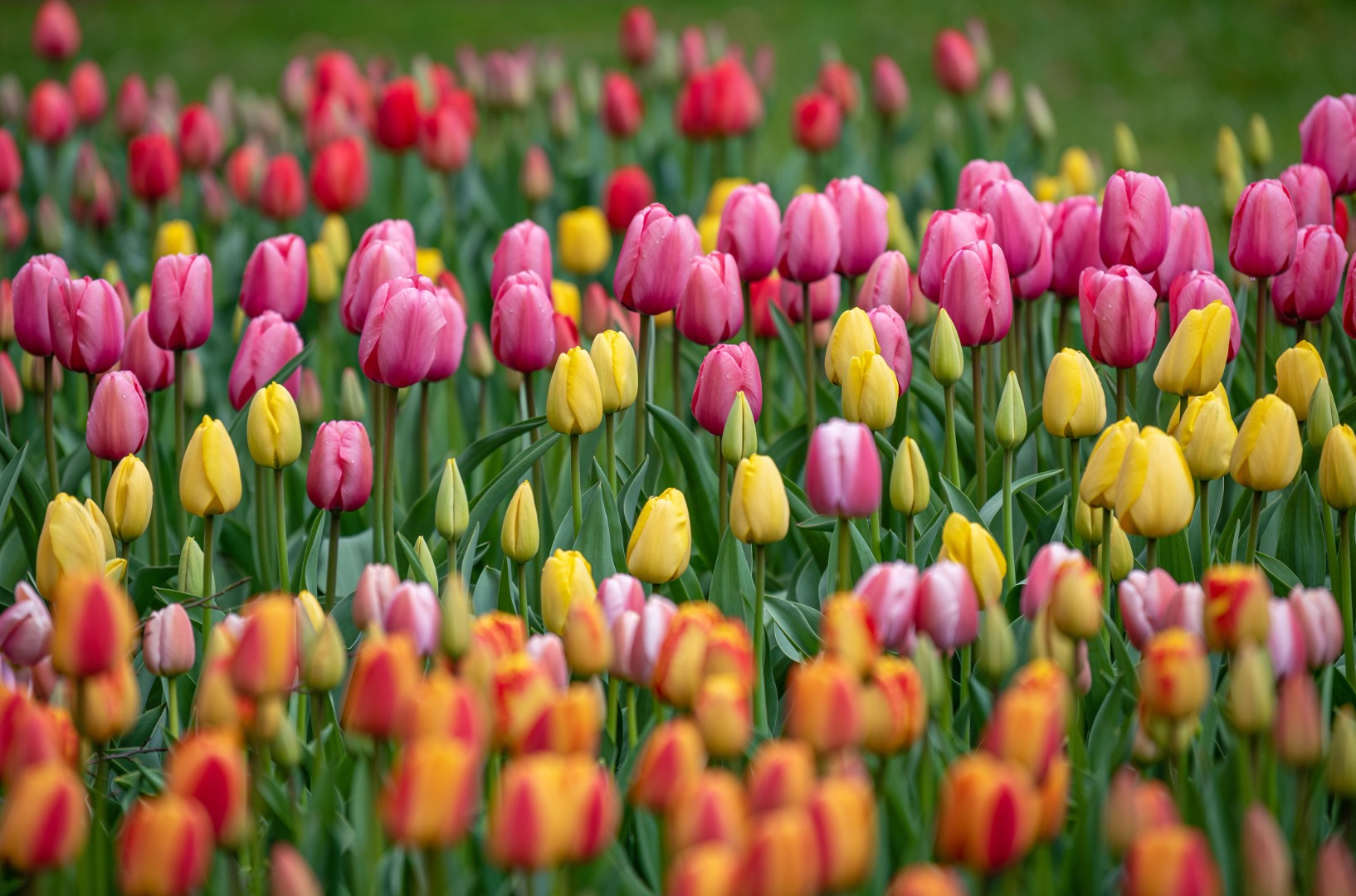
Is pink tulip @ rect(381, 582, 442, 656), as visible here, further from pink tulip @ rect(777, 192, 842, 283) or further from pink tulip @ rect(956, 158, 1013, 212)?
pink tulip @ rect(956, 158, 1013, 212)

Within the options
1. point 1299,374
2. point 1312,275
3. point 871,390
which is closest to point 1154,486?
point 871,390

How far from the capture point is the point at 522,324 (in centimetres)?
217

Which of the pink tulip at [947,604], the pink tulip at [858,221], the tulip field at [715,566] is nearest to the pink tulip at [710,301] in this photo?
the tulip field at [715,566]

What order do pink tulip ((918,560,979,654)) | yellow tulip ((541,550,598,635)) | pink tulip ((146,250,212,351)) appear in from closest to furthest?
pink tulip ((918,560,979,654)) < yellow tulip ((541,550,598,635)) < pink tulip ((146,250,212,351))

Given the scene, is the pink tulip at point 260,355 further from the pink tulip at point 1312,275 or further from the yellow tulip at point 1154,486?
the pink tulip at point 1312,275

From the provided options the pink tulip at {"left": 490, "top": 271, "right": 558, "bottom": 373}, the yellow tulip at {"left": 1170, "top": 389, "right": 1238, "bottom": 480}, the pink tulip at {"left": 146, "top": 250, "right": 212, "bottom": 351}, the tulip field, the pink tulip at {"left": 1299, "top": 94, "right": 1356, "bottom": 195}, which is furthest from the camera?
the pink tulip at {"left": 1299, "top": 94, "right": 1356, "bottom": 195}

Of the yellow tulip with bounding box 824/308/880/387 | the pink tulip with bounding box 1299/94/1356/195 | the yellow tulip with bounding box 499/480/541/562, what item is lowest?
the yellow tulip with bounding box 499/480/541/562

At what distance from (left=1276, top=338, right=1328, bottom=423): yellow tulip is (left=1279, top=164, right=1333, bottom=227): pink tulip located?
2.16ft

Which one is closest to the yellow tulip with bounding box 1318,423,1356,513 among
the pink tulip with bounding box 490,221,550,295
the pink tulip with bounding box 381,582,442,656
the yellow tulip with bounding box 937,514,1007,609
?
the yellow tulip with bounding box 937,514,1007,609

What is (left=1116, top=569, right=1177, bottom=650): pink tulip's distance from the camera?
61.3 inches

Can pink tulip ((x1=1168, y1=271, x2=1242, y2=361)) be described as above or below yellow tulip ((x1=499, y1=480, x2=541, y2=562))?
above

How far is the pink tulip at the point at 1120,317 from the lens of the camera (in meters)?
2.02

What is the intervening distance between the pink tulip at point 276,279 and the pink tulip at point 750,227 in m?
0.80

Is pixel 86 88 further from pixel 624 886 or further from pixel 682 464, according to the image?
pixel 624 886
